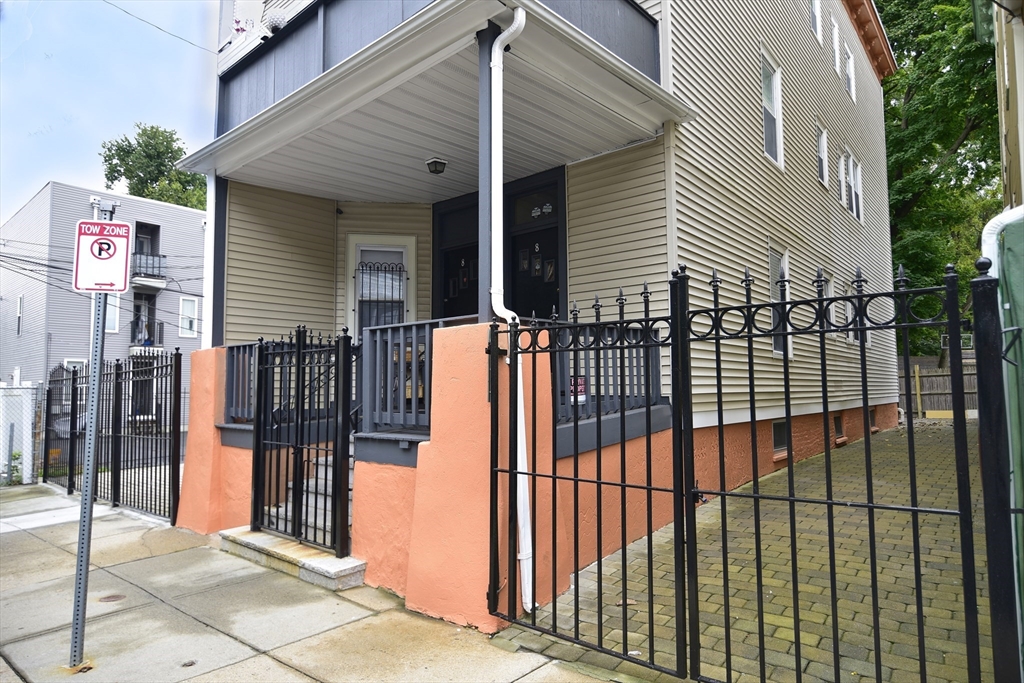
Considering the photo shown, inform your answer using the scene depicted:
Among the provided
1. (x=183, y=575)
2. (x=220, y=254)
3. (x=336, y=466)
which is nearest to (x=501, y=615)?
(x=336, y=466)

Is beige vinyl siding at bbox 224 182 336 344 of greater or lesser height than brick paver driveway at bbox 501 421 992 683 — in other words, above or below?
above

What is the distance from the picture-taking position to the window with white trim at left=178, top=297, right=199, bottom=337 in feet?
79.6

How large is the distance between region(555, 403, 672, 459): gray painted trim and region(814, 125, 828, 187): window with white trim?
8.28m

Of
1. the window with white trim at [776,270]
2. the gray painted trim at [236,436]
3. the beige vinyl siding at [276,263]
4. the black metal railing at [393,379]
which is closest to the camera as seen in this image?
the black metal railing at [393,379]

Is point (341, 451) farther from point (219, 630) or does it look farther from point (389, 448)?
point (219, 630)

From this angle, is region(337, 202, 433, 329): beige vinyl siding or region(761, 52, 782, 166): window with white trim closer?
region(337, 202, 433, 329): beige vinyl siding

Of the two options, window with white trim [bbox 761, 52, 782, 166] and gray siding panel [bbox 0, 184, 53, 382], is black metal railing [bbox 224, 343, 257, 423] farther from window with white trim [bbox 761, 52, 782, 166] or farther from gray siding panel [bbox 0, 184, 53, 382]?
Answer: gray siding panel [bbox 0, 184, 53, 382]

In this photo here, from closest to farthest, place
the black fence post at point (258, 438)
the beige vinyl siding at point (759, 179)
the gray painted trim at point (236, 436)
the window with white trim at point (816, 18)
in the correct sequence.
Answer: the black fence post at point (258, 438) < the gray painted trim at point (236, 436) < the beige vinyl siding at point (759, 179) < the window with white trim at point (816, 18)

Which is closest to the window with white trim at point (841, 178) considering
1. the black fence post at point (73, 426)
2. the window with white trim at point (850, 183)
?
the window with white trim at point (850, 183)

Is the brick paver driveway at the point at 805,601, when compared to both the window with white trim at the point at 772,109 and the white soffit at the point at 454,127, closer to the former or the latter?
the white soffit at the point at 454,127

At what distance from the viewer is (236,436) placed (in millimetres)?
6582

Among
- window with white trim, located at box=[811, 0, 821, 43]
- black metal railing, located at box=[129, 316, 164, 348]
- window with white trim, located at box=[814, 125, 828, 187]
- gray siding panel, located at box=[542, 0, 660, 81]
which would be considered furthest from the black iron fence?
black metal railing, located at box=[129, 316, 164, 348]

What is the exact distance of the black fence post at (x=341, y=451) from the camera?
5.11 meters

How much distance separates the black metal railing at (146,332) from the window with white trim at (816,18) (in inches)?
911
